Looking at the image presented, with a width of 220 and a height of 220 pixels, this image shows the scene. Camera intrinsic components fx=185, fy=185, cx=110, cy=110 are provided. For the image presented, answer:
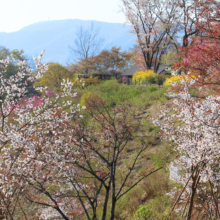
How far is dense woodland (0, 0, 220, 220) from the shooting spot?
279 centimetres

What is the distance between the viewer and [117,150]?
5.88 metres

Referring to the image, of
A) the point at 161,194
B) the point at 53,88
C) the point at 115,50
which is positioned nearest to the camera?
the point at 161,194

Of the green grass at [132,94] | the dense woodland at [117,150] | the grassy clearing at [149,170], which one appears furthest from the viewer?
the green grass at [132,94]

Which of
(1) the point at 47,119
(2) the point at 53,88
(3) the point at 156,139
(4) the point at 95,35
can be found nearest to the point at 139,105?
(3) the point at 156,139

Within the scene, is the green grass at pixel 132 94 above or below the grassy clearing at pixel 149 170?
above

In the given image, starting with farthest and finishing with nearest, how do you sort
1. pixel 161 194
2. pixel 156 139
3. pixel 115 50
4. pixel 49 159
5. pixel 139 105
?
pixel 115 50, pixel 139 105, pixel 156 139, pixel 161 194, pixel 49 159

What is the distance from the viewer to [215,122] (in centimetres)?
254

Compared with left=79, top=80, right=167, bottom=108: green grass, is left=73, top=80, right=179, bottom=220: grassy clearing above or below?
below

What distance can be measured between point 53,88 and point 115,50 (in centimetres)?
1799

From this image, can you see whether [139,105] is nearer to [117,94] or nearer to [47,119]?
[117,94]

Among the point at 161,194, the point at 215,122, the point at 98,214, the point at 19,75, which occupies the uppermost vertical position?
the point at 19,75

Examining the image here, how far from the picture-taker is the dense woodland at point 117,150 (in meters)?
2.79

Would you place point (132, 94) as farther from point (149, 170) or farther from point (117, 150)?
point (149, 170)

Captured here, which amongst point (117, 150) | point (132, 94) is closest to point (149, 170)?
point (117, 150)
